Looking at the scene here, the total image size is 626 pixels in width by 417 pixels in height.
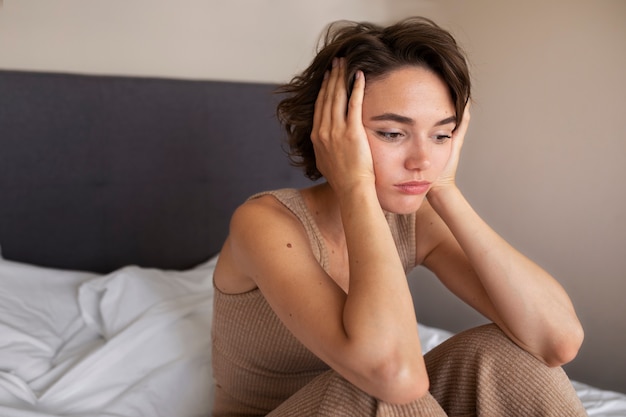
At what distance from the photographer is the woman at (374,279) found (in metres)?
0.93

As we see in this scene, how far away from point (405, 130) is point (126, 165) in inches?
43.4

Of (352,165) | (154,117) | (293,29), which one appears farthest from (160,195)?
(352,165)

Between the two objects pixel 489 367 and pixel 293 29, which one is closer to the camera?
pixel 489 367

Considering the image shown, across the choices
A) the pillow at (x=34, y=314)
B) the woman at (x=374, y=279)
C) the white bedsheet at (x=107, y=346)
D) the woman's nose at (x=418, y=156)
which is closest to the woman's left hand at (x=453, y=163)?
the woman at (x=374, y=279)

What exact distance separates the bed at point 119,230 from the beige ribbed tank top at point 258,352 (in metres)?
0.24

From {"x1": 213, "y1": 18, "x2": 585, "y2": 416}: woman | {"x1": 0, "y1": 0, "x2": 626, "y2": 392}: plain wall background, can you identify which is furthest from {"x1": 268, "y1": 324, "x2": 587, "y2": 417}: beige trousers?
{"x1": 0, "y1": 0, "x2": 626, "y2": 392}: plain wall background

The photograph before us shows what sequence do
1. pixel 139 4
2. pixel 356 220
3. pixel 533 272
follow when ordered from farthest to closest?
1. pixel 139 4
2. pixel 533 272
3. pixel 356 220

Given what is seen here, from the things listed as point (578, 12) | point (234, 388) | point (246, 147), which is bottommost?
point (234, 388)

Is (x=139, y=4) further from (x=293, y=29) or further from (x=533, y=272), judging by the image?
(x=533, y=272)

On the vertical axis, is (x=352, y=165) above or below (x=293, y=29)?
below

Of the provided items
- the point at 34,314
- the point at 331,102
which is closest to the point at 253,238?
the point at 331,102

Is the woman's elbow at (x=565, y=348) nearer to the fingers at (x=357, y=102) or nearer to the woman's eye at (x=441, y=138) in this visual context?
the woman's eye at (x=441, y=138)

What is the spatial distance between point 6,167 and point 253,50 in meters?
0.94

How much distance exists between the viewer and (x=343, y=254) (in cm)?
128
